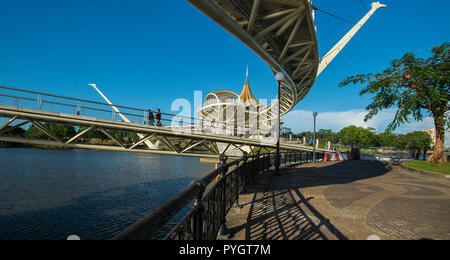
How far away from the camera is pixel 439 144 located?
1551 cm

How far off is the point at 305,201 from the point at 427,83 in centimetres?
1684

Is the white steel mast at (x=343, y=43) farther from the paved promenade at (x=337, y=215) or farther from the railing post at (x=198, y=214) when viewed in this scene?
the railing post at (x=198, y=214)

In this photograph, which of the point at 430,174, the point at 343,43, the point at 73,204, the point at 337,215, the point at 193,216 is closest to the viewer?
the point at 193,216

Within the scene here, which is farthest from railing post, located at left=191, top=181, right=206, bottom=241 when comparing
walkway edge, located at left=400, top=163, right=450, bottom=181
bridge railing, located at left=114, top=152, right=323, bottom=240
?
walkway edge, located at left=400, top=163, right=450, bottom=181

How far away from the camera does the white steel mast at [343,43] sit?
27416 millimetres

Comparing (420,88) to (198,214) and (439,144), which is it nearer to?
(439,144)

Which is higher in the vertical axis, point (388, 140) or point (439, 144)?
point (388, 140)

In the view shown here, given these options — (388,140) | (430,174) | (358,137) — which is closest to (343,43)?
(430,174)

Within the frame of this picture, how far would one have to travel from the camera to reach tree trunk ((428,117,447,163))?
1514cm

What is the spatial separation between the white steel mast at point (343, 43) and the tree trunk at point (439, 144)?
13.3 metres

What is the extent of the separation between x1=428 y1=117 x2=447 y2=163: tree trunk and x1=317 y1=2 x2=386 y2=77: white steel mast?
1330cm

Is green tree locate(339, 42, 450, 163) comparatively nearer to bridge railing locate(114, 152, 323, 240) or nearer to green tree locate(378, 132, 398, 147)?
bridge railing locate(114, 152, 323, 240)

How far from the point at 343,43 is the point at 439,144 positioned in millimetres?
18718

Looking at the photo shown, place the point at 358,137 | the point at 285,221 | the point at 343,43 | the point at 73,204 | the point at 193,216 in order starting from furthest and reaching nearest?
the point at 358,137
the point at 343,43
the point at 73,204
the point at 285,221
the point at 193,216
